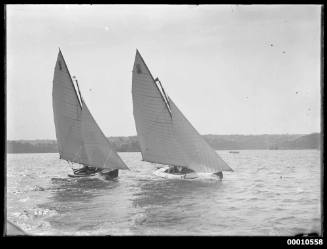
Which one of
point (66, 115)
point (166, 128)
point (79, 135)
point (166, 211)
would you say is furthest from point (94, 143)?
→ point (166, 211)

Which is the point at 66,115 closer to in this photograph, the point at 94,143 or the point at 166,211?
the point at 94,143

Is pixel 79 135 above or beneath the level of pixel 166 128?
beneath

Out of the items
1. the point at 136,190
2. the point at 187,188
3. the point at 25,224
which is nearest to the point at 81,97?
the point at 136,190

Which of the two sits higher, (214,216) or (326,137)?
(326,137)

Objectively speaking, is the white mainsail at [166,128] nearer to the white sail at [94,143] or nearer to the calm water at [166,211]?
the calm water at [166,211]

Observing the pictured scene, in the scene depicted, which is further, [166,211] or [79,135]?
[79,135]

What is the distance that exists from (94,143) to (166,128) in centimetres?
779

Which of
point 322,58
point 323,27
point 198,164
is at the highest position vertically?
point 323,27

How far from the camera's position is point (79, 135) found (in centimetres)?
3772

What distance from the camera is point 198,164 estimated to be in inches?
1318

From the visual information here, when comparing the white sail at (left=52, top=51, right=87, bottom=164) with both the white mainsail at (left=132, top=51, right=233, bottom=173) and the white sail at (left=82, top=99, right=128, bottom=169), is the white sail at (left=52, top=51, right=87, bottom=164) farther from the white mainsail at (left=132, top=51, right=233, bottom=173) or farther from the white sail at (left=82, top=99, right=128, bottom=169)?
the white mainsail at (left=132, top=51, right=233, bottom=173)

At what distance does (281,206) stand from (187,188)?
30.9ft
